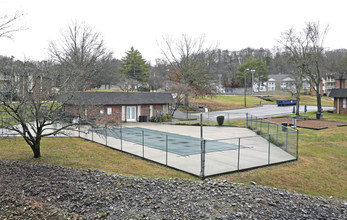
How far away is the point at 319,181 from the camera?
14.9 meters

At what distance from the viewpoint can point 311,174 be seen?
15906 millimetres

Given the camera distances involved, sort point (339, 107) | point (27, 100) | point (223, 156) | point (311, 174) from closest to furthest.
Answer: point (311, 174) → point (27, 100) → point (223, 156) → point (339, 107)

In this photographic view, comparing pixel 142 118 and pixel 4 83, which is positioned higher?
pixel 4 83

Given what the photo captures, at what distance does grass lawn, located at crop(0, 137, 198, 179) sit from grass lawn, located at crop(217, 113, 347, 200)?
3.66 meters

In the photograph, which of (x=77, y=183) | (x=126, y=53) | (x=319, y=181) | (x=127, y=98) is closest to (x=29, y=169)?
(x=77, y=183)

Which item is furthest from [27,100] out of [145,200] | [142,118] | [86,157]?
[142,118]

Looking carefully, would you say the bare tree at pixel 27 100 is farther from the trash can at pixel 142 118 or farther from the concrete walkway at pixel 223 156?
the trash can at pixel 142 118

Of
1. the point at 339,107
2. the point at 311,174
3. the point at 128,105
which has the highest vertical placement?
the point at 128,105

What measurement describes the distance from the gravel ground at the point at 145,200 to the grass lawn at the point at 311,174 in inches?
54.2

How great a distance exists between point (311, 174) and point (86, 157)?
1303 cm

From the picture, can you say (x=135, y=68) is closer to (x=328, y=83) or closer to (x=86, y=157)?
(x=86, y=157)

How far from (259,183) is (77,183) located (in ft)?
27.0

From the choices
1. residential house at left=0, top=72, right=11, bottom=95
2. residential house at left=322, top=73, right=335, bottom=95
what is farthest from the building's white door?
residential house at left=322, top=73, right=335, bottom=95

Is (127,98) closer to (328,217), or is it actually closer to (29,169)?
(29,169)
